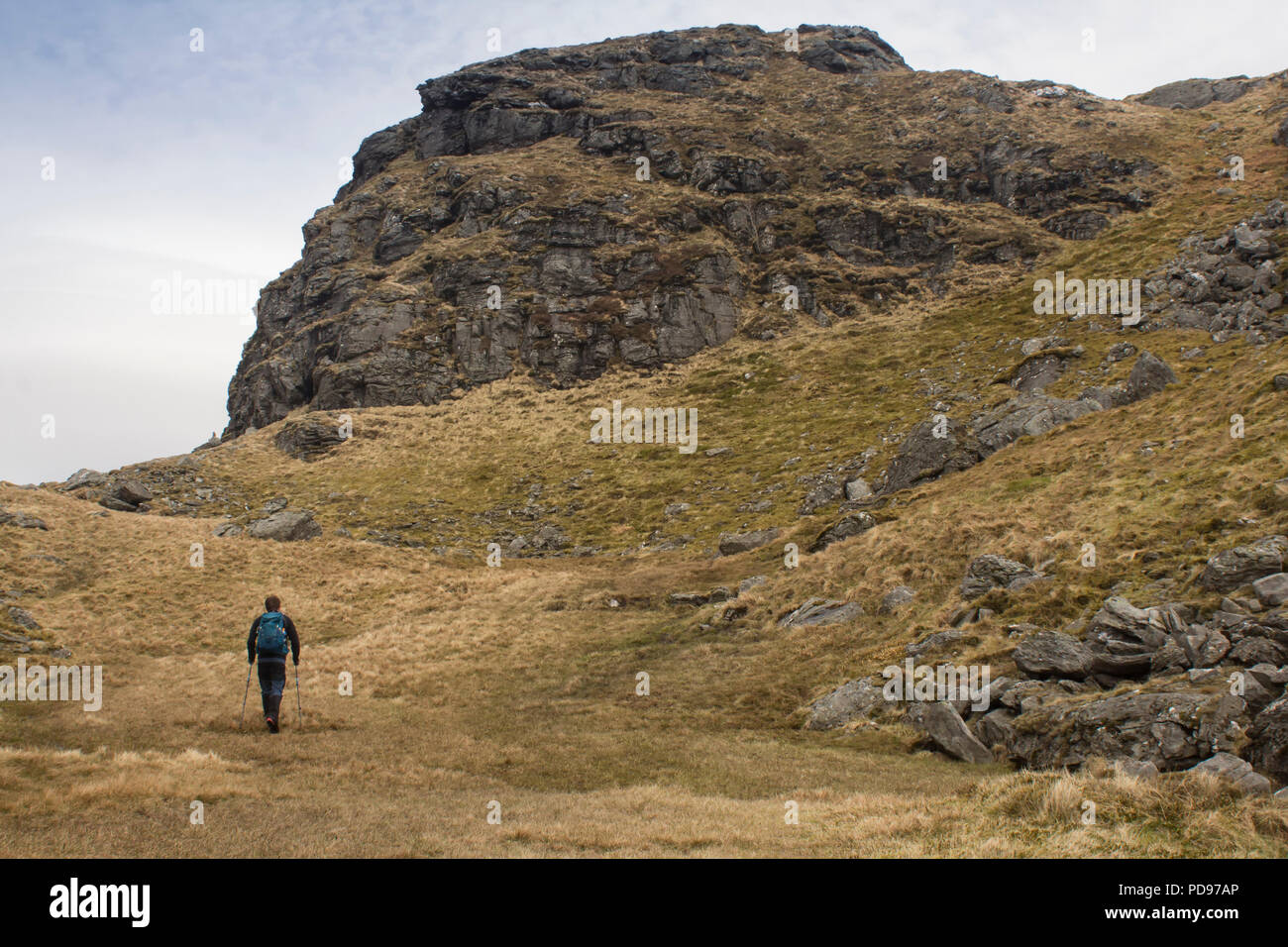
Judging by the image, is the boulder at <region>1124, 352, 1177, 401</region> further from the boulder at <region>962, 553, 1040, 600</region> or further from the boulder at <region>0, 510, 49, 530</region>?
the boulder at <region>0, 510, 49, 530</region>

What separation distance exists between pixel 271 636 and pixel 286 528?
2952 cm

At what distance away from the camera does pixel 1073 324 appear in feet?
185

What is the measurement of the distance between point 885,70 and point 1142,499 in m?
135

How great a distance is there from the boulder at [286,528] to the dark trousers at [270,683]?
2820cm

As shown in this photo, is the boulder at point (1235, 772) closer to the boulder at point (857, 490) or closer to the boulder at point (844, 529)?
the boulder at point (844, 529)

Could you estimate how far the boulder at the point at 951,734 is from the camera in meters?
12.8

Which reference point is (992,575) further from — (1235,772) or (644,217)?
(644,217)

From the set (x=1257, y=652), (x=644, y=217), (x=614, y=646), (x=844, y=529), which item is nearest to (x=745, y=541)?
(x=844, y=529)

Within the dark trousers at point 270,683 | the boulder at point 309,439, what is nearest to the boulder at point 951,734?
the dark trousers at point 270,683

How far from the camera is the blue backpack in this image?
14.7 metres

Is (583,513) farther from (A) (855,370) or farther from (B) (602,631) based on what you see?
(A) (855,370)

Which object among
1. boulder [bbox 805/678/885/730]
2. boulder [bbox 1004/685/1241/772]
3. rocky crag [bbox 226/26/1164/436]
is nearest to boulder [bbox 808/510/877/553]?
boulder [bbox 805/678/885/730]

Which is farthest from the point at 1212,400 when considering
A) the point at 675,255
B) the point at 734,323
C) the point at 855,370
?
the point at 675,255

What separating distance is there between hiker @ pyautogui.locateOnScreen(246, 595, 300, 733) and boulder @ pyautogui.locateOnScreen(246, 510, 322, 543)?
2794cm
